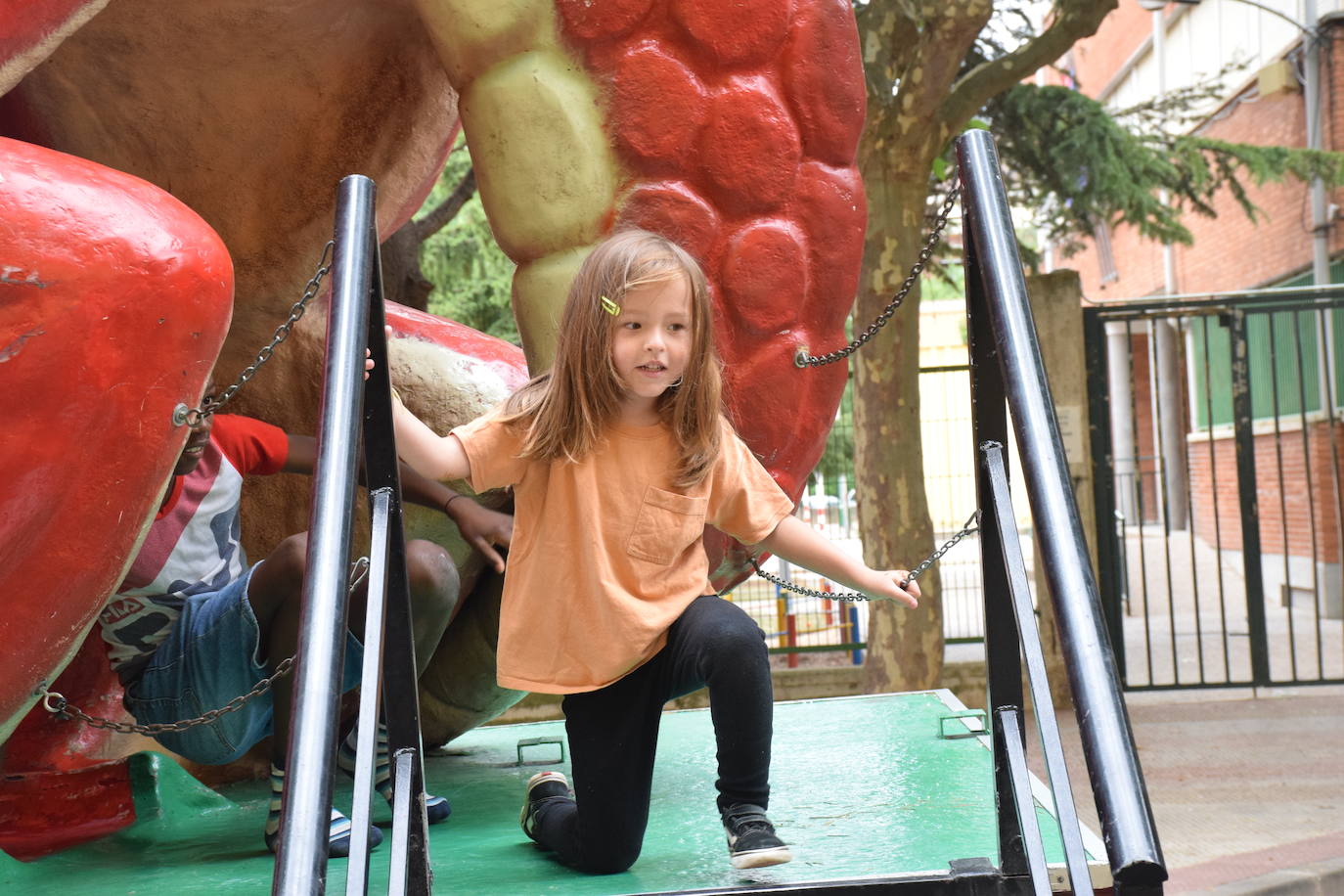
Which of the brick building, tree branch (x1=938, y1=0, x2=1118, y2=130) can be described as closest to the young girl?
tree branch (x1=938, y1=0, x2=1118, y2=130)

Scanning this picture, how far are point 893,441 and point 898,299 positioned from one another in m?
4.17

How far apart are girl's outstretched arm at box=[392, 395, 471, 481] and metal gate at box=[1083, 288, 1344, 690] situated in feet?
16.2

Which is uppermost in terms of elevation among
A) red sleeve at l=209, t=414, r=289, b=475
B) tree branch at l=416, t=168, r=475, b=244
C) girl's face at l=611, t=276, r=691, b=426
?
tree branch at l=416, t=168, r=475, b=244

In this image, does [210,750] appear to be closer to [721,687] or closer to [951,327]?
[721,687]

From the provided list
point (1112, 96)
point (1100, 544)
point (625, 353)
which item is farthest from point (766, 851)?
point (1112, 96)

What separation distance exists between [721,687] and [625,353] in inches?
19.4

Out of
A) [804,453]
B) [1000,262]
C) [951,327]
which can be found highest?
[951,327]

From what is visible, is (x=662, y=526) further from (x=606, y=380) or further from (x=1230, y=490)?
(x=1230, y=490)

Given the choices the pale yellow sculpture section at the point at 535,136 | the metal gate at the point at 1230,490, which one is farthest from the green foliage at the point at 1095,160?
the pale yellow sculpture section at the point at 535,136

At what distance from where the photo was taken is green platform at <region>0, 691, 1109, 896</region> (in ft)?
6.88

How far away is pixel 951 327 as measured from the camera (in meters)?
22.2

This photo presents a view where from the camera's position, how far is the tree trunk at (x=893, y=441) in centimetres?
595

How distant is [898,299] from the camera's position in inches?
76.5

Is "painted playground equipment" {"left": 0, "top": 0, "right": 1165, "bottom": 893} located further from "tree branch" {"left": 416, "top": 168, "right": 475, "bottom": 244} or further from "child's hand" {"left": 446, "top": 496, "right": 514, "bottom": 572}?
"tree branch" {"left": 416, "top": 168, "right": 475, "bottom": 244}
